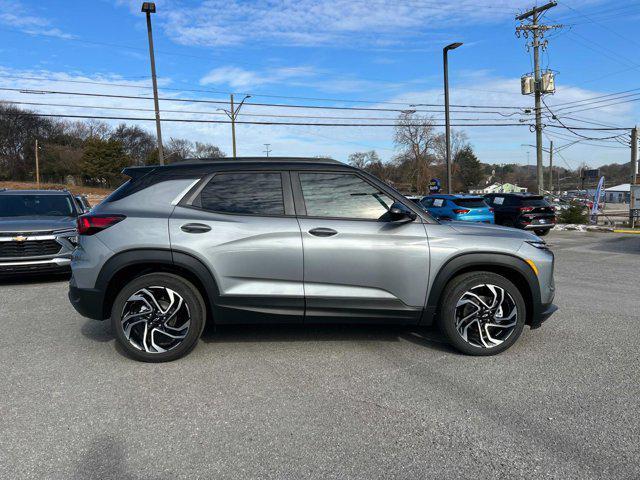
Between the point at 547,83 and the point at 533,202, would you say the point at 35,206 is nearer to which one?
the point at 533,202

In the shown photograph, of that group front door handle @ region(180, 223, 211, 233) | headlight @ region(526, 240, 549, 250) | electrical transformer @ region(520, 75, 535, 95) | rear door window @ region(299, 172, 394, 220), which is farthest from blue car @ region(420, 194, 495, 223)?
electrical transformer @ region(520, 75, 535, 95)

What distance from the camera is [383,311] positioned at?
13.7 ft

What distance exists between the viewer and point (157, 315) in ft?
13.6

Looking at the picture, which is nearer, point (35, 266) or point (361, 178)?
point (361, 178)

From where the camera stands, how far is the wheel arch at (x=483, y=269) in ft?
13.6

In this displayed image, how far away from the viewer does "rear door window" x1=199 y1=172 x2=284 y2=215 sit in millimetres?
4219

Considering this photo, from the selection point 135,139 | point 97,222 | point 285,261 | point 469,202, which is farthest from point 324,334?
point 135,139

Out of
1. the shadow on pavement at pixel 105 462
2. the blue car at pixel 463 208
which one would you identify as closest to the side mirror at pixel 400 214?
the shadow on pavement at pixel 105 462

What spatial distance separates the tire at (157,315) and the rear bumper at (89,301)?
13 centimetres

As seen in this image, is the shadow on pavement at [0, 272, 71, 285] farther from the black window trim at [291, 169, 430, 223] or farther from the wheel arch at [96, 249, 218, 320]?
the black window trim at [291, 169, 430, 223]

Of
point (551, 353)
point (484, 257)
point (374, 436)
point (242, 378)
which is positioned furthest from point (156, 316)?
point (551, 353)

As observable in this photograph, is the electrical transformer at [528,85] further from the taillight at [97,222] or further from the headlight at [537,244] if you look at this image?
the taillight at [97,222]

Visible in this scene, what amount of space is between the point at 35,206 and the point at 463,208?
12.3 metres

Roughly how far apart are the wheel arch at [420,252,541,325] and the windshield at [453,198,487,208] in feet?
40.7
